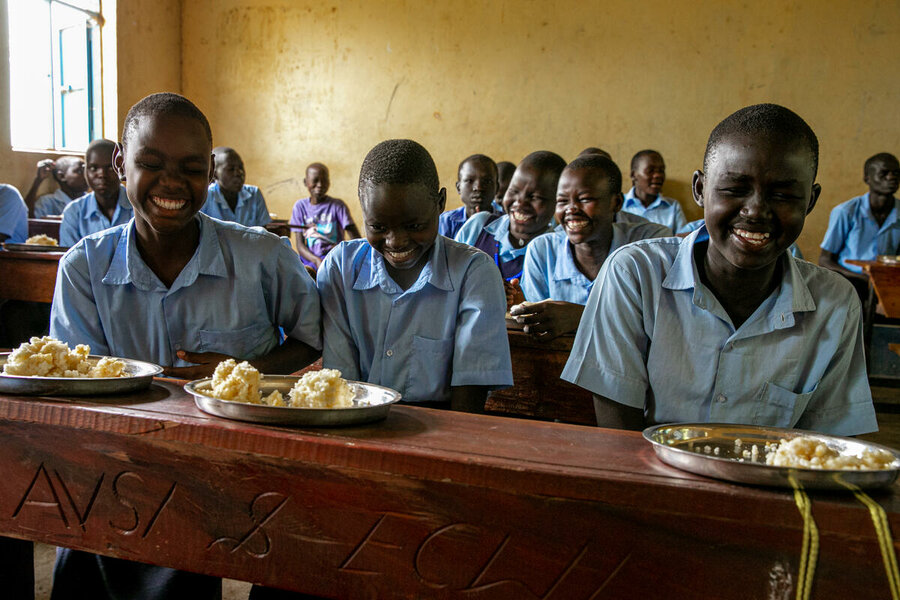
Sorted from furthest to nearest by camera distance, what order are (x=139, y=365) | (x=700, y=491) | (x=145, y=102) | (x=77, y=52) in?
(x=77, y=52)
(x=145, y=102)
(x=139, y=365)
(x=700, y=491)

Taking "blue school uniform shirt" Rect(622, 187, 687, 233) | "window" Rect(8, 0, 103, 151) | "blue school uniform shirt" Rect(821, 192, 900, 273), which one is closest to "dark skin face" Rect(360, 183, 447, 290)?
"blue school uniform shirt" Rect(622, 187, 687, 233)

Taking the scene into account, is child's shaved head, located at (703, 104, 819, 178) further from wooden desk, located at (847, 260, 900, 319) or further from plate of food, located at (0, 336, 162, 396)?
wooden desk, located at (847, 260, 900, 319)

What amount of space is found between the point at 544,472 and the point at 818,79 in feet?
23.0

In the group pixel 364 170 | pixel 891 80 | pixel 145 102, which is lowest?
pixel 364 170

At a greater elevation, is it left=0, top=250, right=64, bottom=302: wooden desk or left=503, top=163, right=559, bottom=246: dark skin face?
left=503, top=163, right=559, bottom=246: dark skin face

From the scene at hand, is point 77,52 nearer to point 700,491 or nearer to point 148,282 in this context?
point 148,282

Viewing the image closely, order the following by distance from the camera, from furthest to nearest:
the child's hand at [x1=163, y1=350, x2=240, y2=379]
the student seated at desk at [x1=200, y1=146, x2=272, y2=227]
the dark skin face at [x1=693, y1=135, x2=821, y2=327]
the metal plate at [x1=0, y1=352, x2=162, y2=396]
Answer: the student seated at desk at [x1=200, y1=146, x2=272, y2=227] < the child's hand at [x1=163, y1=350, x2=240, y2=379] < the dark skin face at [x1=693, y1=135, x2=821, y2=327] < the metal plate at [x1=0, y1=352, x2=162, y2=396]

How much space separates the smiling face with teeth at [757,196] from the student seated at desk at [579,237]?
3.92 ft

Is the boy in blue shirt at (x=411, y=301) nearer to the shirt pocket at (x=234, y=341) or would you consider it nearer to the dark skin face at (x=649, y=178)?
the shirt pocket at (x=234, y=341)

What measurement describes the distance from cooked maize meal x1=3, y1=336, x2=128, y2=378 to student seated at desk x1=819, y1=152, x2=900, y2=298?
614 cm

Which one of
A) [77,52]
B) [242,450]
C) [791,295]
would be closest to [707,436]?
[791,295]

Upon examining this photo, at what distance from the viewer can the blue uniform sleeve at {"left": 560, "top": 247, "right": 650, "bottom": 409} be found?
5.44 ft

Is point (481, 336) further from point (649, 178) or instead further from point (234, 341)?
point (649, 178)

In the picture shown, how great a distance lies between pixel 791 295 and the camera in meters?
1.62
